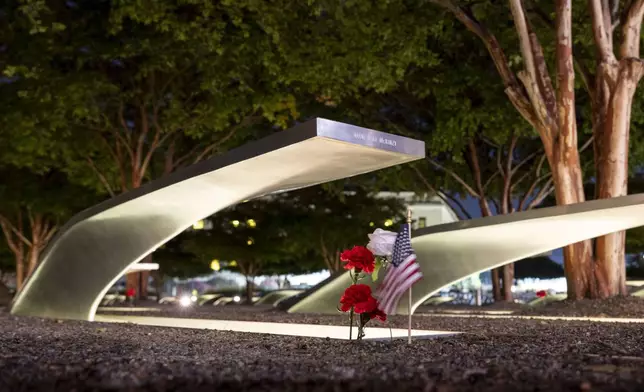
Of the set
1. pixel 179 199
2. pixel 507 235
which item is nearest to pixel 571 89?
pixel 507 235

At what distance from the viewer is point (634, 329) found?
33.7 feet

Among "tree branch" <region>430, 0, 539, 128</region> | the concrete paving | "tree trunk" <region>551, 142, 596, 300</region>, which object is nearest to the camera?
the concrete paving

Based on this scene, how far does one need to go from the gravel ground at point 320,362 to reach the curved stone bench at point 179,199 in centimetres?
218

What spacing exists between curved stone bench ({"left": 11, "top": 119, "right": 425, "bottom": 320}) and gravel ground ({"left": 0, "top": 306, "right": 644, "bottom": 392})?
85.9 inches

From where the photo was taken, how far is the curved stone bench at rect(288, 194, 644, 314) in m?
11.3

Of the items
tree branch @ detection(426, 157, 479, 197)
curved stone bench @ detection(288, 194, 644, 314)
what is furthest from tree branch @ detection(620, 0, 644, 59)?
tree branch @ detection(426, 157, 479, 197)

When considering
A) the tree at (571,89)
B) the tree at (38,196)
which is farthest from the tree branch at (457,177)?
the tree at (38,196)

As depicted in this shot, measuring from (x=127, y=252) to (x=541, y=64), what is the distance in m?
9.53

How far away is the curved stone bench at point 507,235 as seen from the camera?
11281mm

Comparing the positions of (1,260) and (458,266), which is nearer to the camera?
(458,266)

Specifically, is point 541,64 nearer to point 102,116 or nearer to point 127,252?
point 127,252

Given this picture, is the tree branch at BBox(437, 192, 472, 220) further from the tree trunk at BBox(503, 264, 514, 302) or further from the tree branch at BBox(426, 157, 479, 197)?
the tree trunk at BBox(503, 264, 514, 302)

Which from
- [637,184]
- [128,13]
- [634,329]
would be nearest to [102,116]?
[128,13]

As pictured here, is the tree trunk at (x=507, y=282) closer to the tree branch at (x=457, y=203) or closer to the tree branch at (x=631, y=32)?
the tree branch at (x=457, y=203)
